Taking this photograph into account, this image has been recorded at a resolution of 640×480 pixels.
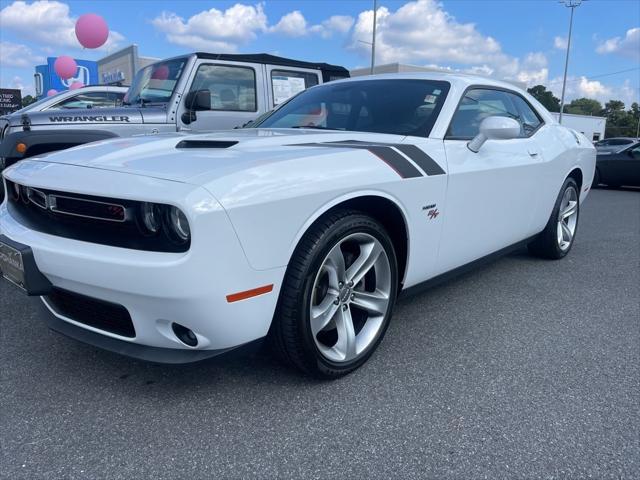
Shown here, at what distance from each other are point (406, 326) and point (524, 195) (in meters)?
1.35

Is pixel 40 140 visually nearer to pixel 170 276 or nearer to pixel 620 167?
pixel 170 276

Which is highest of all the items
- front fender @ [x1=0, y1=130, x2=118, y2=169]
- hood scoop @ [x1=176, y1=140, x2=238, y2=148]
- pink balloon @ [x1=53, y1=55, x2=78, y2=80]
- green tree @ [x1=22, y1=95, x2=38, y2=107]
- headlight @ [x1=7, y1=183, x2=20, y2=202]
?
pink balloon @ [x1=53, y1=55, x2=78, y2=80]

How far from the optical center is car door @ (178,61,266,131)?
543cm

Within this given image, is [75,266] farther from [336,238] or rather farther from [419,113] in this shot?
[419,113]

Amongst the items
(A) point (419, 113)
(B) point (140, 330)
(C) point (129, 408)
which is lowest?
(C) point (129, 408)

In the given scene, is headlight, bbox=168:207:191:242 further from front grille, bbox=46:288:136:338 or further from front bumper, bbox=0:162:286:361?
front grille, bbox=46:288:136:338

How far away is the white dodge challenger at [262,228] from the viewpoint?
5.99ft

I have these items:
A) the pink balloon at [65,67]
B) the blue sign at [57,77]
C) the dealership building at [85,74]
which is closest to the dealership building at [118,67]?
the dealership building at [85,74]

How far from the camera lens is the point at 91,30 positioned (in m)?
13.7

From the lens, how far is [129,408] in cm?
214

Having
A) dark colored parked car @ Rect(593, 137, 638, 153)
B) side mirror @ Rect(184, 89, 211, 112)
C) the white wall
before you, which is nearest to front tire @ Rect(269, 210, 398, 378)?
side mirror @ Rect(184, 89, 211, 112)

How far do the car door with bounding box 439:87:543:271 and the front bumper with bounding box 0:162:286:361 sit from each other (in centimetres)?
130

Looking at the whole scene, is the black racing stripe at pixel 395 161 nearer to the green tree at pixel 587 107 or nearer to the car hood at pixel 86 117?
the car hood at pixel 86 117

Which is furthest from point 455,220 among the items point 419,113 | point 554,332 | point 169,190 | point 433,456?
point 169,190
